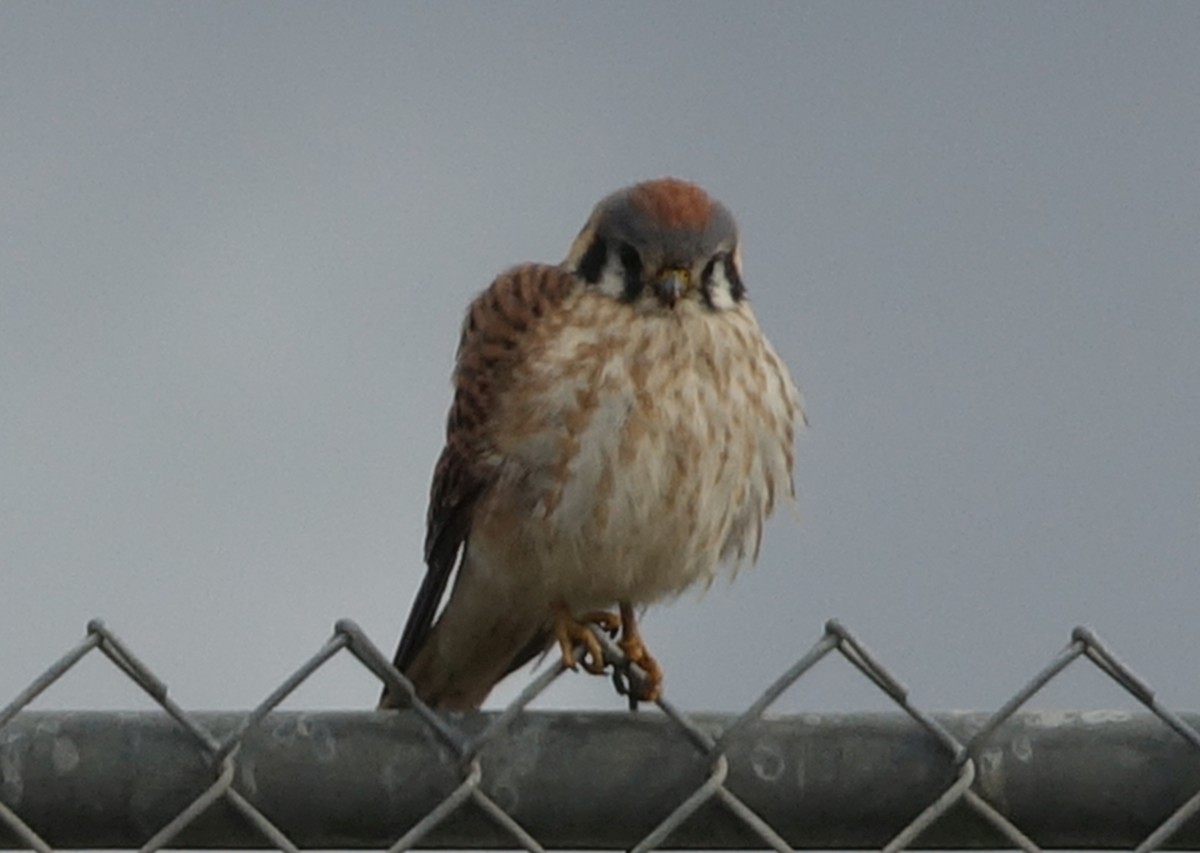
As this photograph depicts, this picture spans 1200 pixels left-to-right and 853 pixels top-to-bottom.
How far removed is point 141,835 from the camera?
2.28m

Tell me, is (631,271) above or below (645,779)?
above

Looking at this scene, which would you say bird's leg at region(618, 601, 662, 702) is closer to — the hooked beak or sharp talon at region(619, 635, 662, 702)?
sharp talon at region(619, 635, 662, 702)

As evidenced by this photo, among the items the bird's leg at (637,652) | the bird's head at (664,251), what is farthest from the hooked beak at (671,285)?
the bird's leg at (637,652)

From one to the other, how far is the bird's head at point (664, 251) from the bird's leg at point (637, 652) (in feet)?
1.73

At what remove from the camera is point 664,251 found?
4.11 m

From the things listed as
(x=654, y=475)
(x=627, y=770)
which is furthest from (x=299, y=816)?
(x=654, y=475)

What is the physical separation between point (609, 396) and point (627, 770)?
1561 mm

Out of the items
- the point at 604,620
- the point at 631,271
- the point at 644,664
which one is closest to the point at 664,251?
the point at 631,271

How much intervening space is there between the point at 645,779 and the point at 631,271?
1.90 m

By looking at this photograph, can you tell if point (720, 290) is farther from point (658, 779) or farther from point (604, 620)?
point (658, 779)

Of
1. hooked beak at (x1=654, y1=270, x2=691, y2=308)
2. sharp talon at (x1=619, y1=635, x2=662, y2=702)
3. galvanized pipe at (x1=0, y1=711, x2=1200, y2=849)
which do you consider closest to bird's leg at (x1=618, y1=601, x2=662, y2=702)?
sharp talon at (x1=619, y1=635, x2=662, y2=702)

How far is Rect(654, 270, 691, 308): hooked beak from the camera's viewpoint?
13.3 feet

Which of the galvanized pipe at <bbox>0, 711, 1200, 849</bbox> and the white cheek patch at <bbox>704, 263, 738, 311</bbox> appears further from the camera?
the white cheek patch at <bbox>704, 263, 738, 311</bbox>

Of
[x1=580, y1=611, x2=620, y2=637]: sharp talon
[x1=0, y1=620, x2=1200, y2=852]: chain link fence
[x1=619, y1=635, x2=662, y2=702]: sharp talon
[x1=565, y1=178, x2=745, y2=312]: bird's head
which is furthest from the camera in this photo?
[x1=565, y1=178, x2=745, y2=312]: bird's head
